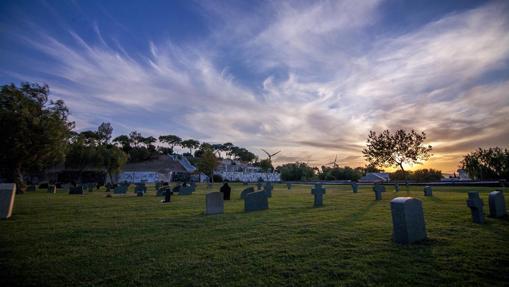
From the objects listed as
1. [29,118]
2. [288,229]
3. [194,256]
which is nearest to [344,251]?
[288,229]

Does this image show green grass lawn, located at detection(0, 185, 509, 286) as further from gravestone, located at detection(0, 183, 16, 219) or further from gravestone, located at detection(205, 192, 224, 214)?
gravestone, located at detection(205, 192, 224, 214)

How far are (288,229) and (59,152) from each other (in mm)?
29808

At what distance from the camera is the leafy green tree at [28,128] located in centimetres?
2284

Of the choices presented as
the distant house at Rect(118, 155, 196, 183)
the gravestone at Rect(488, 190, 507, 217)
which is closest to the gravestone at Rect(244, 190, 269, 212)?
the gravestone at Rect(488, 190, 507, 217)

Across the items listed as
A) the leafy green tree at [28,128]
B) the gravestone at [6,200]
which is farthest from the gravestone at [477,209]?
the leafy green tree at [28,128]

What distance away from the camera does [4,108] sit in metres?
23.8

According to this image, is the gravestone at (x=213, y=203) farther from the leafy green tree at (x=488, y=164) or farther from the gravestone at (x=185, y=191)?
the leafy green tree at (x=488, y=164)

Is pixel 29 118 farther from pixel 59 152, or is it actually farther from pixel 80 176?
pixel 80 176

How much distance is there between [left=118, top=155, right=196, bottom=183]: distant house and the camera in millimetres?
65125

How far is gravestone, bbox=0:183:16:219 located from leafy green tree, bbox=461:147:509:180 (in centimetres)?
6862

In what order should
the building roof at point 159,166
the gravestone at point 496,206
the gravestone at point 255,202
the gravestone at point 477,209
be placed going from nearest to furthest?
the gravestone at point 477,209 < the gravestone at point 496,206 < the gravestone at point 255,202 < the building roof at point 159,166

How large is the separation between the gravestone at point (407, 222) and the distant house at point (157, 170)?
66.0m

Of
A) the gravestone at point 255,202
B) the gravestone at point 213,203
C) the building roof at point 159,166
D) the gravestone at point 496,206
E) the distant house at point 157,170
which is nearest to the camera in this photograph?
the gravestone at point 496,206

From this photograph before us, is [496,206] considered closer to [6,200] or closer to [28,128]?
[6,200]
